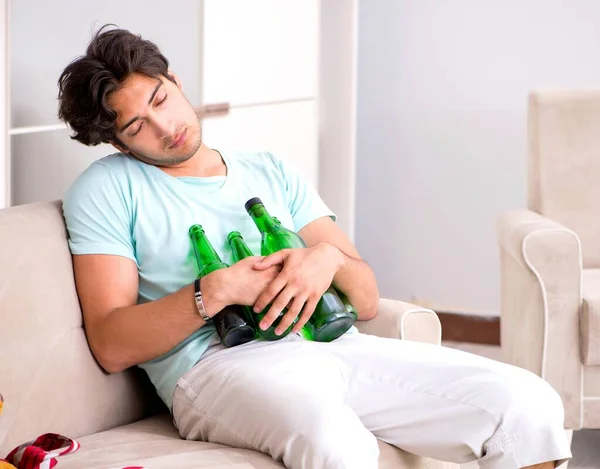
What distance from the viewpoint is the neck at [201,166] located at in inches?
78.1

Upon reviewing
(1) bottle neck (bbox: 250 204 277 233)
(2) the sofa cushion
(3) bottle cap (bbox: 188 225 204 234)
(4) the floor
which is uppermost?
(1) bottle neck (bbox: 250 204 277 233)

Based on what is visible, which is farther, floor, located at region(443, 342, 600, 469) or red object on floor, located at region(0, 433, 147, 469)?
floor, located at region(443, 342, 600, 469)

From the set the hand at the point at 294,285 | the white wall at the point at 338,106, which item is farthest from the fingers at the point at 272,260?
the white wall at the point at 338,106

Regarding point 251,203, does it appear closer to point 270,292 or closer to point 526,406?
point 270,292

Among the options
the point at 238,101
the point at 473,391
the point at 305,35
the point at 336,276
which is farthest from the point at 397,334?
the point at 305,35

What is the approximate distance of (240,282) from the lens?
1730mm

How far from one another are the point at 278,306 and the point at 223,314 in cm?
10

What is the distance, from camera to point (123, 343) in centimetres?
175

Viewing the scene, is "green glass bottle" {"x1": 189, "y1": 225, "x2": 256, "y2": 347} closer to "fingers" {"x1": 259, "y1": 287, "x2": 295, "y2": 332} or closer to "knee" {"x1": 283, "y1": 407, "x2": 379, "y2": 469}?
"fingers" {"x1": 259, "y1": 287, "x2": 295, "y2": 332}

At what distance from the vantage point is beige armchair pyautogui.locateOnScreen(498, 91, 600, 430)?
2.60 meters

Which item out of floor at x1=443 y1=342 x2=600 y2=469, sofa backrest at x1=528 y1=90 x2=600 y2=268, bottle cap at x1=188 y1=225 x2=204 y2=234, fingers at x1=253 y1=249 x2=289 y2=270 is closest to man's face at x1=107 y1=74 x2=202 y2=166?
bottle cap at x1=188 y1=225 x2=204 y2=234

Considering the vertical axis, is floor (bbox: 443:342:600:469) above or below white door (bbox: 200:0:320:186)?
below

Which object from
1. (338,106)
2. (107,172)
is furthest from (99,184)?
(338,106)

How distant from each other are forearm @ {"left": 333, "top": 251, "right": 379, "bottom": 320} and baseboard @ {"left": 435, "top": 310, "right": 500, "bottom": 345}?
196 centimetres
